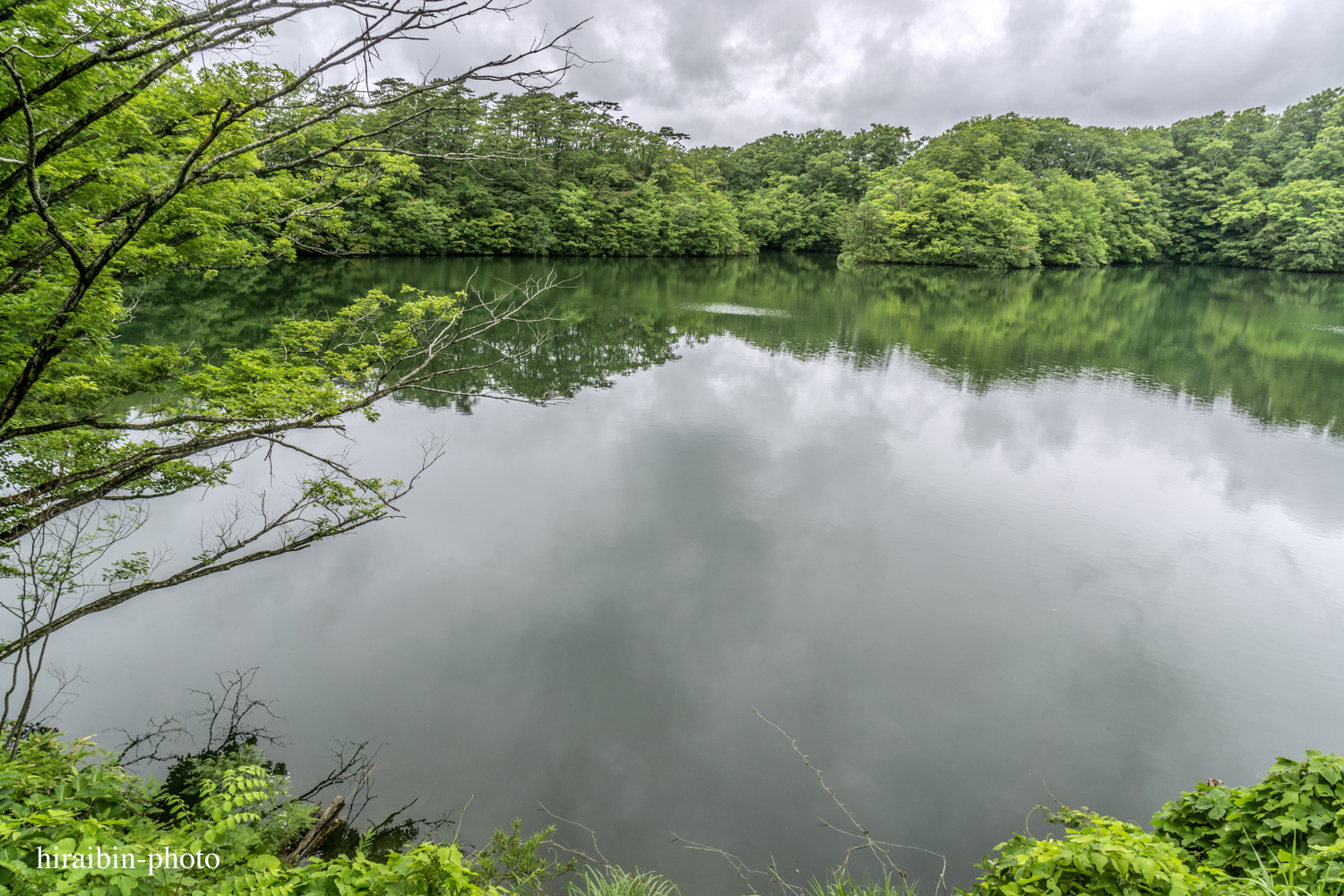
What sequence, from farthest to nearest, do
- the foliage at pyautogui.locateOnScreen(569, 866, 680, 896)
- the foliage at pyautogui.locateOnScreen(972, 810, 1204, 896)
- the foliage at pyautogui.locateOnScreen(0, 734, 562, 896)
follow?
the foliage at pyautogui.locateOnScreen(569, 866, 680, 896), the foliage at pyautogui.locateOnScreen(972, 810, 1204, 896), the foliage at pyautogui.locateOnScreen(0, 734, 562, 896)

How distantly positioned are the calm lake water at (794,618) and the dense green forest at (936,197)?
29156 millimetres

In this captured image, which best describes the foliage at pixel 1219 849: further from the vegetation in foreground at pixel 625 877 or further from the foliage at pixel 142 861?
the foliage at pixel 142 861

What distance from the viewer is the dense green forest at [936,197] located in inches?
1569

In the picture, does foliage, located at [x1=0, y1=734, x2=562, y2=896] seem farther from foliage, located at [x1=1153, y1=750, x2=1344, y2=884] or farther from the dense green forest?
the dense green forest

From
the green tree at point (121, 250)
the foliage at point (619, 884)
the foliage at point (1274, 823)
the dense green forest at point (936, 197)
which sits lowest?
the foliage at point (619, 884)

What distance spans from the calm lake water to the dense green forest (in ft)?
95.7

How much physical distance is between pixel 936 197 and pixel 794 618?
153ft

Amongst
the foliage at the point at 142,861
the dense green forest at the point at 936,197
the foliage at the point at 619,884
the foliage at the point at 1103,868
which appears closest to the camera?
the foliage at the point at 142,861

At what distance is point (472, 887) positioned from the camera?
7.22 feet

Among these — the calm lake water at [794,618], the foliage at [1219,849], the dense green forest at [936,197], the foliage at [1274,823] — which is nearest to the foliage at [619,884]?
the calm lake water at [794,618]

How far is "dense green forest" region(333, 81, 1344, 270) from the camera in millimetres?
39844

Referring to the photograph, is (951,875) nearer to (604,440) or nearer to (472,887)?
(472,887)

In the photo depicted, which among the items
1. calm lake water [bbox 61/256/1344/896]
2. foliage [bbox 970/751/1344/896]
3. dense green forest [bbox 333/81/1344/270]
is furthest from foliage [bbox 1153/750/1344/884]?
dense green forest [bbox 333/81/1344/270]

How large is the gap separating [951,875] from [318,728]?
5.06 metres
